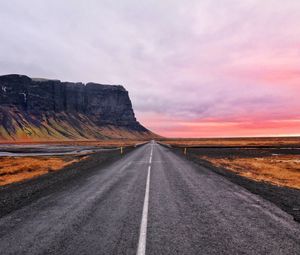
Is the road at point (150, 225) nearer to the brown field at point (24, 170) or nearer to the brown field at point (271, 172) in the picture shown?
the brown field at point (271, 172)

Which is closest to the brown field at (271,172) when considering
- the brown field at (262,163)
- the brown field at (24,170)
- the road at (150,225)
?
the brown field at (262,163)

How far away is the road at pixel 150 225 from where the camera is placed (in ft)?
19.0

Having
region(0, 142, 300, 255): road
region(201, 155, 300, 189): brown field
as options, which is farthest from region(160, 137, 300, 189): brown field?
region(0, 142, 300, 255): road

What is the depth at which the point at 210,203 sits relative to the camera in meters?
9.93

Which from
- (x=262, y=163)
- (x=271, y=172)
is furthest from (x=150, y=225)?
(x=262, y=163)

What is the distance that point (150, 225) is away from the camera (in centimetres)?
729

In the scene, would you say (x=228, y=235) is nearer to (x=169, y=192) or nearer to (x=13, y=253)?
(x=13, y=253)

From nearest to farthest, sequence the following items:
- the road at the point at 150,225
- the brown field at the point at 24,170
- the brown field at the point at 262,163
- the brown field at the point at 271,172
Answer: the road at the point at 150,225 → the brown field at the point at 271,172 → the brown field at the point at 262,163 → the brown field at the point at 24,170

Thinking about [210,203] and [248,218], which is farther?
[210,203]

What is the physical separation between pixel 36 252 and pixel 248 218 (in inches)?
210

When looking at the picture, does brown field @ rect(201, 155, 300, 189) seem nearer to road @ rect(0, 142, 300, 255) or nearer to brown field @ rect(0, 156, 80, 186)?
road @ rect(0, 142, 300, 255)

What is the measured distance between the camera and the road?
5805mm

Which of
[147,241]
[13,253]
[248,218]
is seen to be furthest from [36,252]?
[248,218]

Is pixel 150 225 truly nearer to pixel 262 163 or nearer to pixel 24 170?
pixel 24 170
